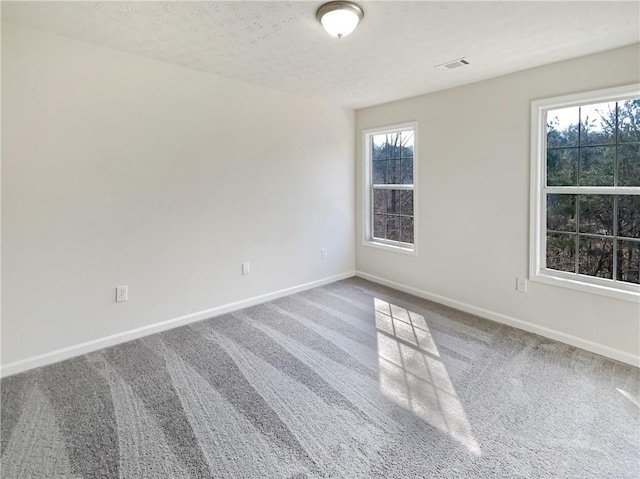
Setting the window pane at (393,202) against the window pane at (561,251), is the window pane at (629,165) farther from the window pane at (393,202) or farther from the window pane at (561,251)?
the window pane at (393,202)

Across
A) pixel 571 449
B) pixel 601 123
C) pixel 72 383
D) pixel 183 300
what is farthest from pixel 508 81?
pixel 72 383

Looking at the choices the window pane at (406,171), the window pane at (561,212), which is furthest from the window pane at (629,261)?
the window pane at (406,171)

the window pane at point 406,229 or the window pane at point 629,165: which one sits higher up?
the window pane at point 629,165

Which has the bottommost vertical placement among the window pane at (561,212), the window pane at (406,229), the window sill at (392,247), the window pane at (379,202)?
the window sill at (392,247)

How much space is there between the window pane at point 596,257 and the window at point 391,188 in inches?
63.9

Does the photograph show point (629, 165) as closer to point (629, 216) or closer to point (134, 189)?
point (629, 216)

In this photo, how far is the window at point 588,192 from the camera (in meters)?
2.62

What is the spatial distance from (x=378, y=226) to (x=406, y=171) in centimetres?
84

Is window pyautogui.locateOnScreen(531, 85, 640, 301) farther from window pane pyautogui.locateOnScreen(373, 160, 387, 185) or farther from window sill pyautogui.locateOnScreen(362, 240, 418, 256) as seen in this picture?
window pane pyautogui.locateOnScreen(373, 160, 387, 185)

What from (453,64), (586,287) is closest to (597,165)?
(586,287)

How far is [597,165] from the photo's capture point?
2.76m

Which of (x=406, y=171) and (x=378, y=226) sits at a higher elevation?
(x=406, y=171)

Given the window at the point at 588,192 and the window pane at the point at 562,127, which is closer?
the window at the point at 588,192

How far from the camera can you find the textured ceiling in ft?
6.85
